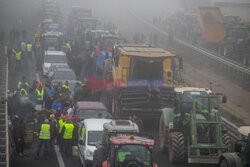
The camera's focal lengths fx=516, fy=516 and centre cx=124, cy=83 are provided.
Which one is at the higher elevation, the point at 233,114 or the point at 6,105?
the point at 6,105

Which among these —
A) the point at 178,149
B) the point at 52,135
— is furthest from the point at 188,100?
the point at 52,135

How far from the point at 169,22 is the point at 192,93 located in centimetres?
4040

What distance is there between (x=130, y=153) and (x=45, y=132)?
6.06m

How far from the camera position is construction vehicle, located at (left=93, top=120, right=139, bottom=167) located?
13320mm

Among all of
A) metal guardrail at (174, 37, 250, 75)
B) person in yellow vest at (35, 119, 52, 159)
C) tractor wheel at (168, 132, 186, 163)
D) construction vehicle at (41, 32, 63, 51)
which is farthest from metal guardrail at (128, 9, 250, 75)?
person in yellow vest at (35, 119, 52, 159)

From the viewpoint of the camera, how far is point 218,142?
52.2 ft

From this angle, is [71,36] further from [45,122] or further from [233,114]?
[45,122]

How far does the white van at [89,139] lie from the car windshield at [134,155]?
3.50 meters

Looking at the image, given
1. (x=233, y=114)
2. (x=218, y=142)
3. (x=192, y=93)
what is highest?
(x=192, y=93)

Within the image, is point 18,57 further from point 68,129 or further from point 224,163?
point 224,163

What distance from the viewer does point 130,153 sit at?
12172 millimetres

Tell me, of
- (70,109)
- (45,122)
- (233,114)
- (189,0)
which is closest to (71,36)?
(233,114)

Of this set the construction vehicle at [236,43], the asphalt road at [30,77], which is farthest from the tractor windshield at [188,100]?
the construction vehicle at [236,43]

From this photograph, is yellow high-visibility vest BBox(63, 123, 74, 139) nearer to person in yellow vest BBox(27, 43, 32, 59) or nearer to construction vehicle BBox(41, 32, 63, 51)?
person in yellow vest BBox(27, 43, 32, 59)
